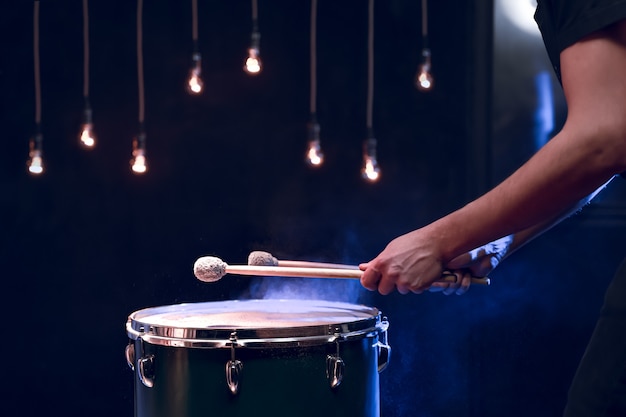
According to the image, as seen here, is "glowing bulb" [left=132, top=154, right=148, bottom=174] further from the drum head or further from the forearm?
the forearm

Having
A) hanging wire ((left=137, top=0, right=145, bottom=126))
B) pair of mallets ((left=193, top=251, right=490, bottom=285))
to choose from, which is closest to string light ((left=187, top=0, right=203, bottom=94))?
hanging wire ((left=137, top=0, right=145, bottom=126))

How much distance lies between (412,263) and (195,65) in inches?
72.7

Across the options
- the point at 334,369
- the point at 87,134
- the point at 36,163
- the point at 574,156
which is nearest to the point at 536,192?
the point at 574,156

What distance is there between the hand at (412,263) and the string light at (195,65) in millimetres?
1673

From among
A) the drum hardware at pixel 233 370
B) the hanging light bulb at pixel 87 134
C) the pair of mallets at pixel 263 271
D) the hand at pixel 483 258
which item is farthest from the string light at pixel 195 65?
the hand at pixel 483 258

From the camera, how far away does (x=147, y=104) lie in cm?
336

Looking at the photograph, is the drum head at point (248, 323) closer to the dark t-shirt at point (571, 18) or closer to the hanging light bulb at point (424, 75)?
the dark t-shirt at point (571, 18)

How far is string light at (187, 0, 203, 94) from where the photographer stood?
10.5 ft

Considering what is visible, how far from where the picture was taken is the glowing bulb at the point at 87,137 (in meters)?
3.07

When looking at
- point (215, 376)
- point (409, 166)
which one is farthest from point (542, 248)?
point (215, 376)

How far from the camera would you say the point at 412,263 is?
1.79 m

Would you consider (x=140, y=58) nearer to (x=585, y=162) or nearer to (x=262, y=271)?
(x=262, y=271)

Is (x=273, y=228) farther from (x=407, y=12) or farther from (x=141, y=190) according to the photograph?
(x=407, y=12)

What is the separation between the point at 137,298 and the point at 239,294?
1.66 ft
